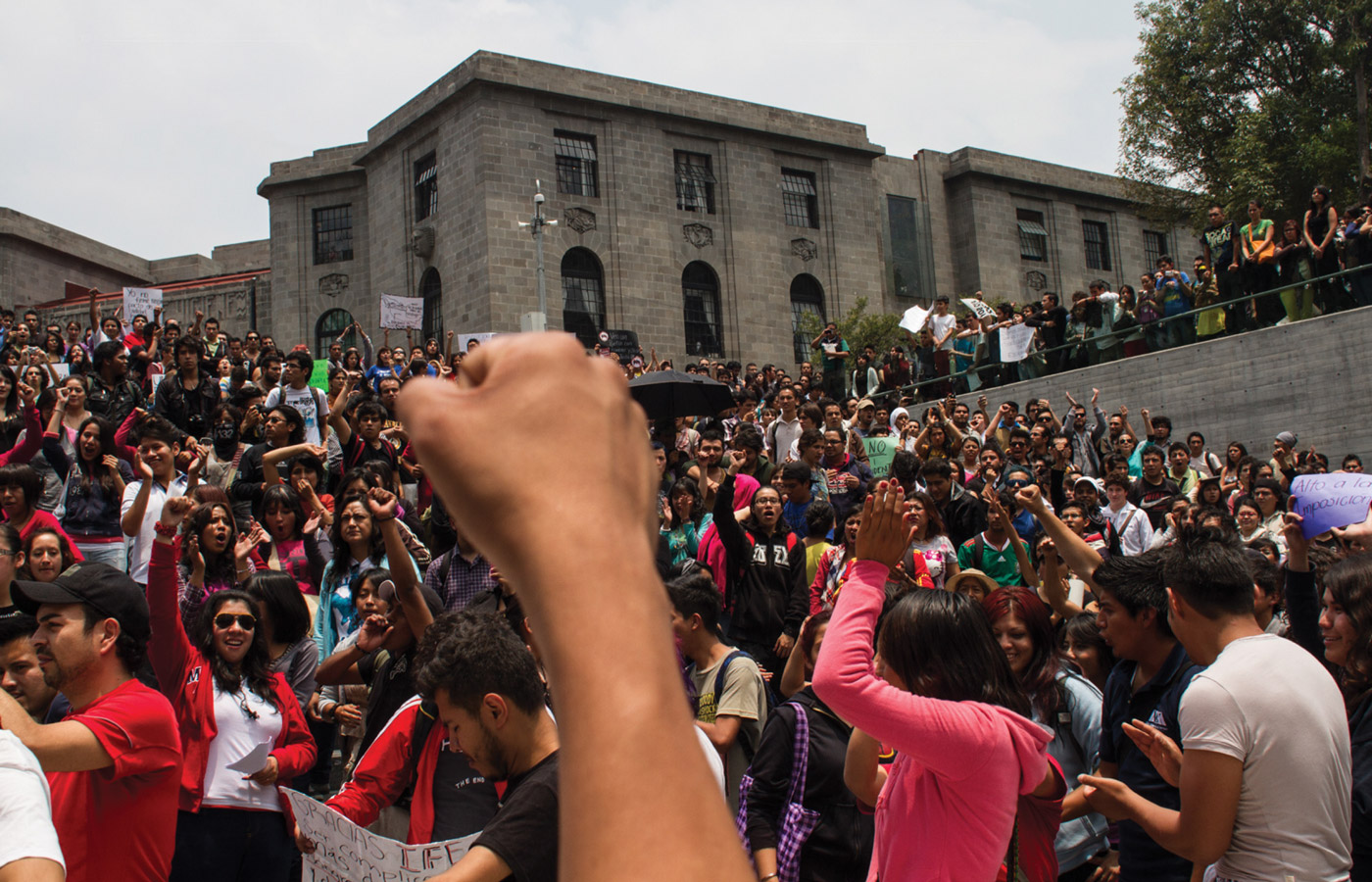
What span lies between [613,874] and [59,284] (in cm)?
4973

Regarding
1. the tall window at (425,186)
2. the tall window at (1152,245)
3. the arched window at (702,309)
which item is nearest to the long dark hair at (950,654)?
the arched window at (702,309)

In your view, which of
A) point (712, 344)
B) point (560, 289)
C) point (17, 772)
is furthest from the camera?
point (712, 344)

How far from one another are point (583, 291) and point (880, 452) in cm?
2232

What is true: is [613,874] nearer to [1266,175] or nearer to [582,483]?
[582,483]

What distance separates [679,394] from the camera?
541 inches

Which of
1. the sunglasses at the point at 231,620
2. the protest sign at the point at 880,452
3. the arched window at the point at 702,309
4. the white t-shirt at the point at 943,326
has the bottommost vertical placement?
the sunglasses at the point at 231,620

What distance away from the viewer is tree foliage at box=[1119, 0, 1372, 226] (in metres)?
29.5

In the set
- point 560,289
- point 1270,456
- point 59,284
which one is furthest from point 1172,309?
point 59,284

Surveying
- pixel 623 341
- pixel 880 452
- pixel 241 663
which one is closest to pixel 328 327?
pixel 623 341

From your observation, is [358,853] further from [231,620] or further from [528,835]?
[231,620]

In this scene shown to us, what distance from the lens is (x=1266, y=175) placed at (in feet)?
95.1

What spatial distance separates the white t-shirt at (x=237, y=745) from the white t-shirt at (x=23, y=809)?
187 cm

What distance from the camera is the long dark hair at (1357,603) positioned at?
363cm

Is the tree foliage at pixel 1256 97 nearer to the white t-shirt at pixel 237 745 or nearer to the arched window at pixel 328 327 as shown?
the arched window at pixel 328 327
